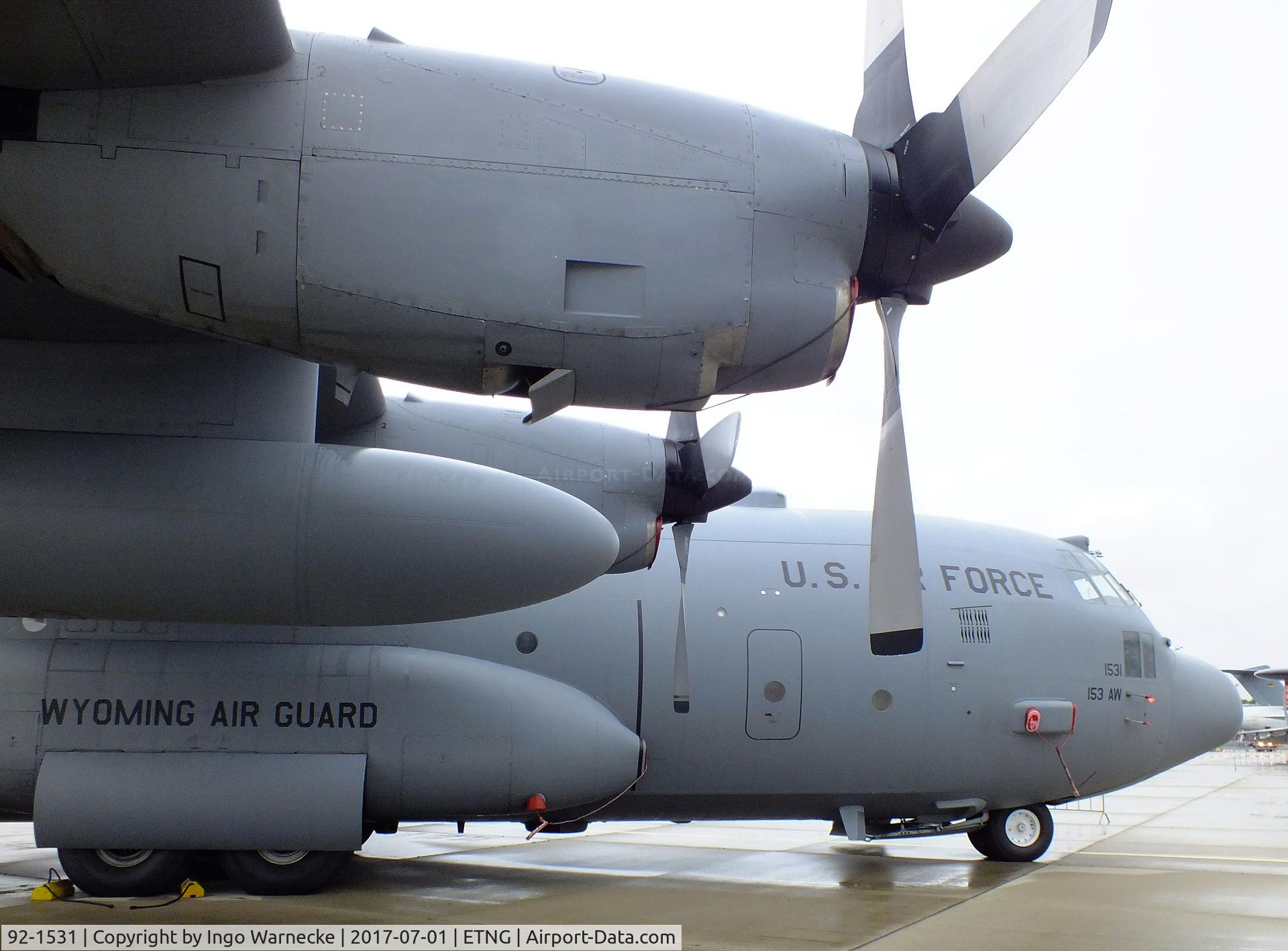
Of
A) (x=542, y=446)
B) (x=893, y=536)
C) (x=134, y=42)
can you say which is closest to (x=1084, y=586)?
(x=542, y=446)

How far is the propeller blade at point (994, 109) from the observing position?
4.73 m

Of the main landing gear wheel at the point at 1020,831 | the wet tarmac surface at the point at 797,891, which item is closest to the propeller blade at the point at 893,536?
the wet tarmac surface at the point at 797,891

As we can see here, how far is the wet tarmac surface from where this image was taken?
25.0 feet

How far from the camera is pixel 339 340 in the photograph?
174 inches

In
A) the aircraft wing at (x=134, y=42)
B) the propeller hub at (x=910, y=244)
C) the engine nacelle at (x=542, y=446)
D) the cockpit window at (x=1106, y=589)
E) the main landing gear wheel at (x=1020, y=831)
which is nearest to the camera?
the aircraft wing at (x=134, y=42)

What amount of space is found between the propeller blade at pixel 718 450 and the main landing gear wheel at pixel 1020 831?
5.13 m

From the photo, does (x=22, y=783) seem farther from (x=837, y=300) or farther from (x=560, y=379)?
(x=837, y=300)

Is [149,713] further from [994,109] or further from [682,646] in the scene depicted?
[994,109]

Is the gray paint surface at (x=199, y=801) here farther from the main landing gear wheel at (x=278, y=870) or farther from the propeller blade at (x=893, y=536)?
the propeller blade at (x=893, y=536)

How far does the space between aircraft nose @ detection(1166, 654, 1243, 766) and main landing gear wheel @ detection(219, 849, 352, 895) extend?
8.78 metres

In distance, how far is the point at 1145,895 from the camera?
941 centimetres

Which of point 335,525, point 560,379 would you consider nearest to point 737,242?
point 560,379

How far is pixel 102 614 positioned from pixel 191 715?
317 cm

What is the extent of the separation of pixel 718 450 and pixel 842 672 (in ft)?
8.63
